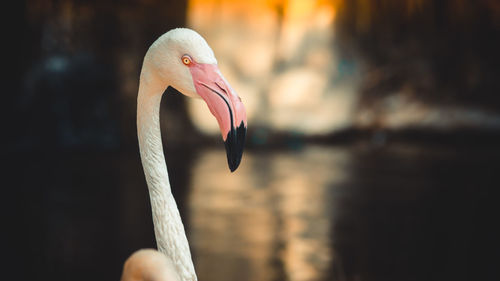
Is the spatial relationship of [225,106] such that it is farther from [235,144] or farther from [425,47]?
[425,47]

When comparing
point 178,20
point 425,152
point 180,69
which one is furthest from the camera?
point 178,20

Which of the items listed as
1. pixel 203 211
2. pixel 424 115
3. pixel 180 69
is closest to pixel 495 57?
pixel 424 115

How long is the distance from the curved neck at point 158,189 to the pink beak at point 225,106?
0.50ft

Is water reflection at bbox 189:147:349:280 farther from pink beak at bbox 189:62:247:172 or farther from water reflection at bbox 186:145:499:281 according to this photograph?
pink beak at bbox 189:62:247:172

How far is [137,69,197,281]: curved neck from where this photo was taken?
54.1 inches

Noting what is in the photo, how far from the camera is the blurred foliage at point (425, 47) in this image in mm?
7859

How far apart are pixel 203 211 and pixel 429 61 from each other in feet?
15.9

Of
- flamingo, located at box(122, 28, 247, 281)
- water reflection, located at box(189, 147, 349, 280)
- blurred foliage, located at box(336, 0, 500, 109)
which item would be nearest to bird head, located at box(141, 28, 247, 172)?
flamingo, located at box(122, 28, 247, 281)

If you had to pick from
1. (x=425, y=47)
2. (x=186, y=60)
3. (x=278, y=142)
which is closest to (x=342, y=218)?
(x=186, y=60)

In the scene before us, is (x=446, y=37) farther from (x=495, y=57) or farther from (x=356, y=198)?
(x=356, y=198)

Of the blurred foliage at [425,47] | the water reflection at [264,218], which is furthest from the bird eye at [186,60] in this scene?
the blurred foliage at [425,47]

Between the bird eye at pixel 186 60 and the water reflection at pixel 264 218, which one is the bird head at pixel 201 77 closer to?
the bird eye at pixel 186 60

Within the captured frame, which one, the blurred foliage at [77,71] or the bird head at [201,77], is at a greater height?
the blurred foliage at [77,71]

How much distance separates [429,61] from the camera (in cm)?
806
